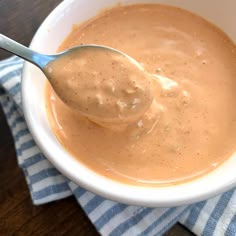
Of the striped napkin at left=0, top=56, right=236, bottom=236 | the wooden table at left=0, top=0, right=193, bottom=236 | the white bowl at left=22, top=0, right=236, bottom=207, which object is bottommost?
the wooden table at left=0, top=0, right=193, bottom=236


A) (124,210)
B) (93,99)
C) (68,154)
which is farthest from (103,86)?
(124,210)

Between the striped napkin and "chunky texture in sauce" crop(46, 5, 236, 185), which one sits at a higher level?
"chunky texture in sauce" crop(46, 5, 236, 185)

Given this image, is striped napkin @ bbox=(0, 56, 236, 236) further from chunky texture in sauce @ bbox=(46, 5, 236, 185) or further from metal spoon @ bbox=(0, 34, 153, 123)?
metal spoon @ bbox=(0, 34, 153, 123)

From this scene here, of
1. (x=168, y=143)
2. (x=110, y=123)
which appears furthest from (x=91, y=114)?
(x=168, y=143)

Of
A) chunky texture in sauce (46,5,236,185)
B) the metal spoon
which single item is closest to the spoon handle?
the metal spoon

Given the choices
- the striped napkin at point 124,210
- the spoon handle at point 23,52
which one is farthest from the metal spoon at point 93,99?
the striped napkin at point 124,210

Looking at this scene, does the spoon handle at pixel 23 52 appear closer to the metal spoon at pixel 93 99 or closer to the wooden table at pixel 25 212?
the metal spoon at pixel 93 99
